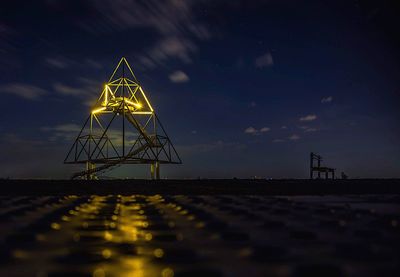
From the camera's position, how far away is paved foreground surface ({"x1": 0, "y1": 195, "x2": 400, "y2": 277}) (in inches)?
122

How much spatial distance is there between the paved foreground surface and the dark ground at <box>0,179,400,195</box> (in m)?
10.3

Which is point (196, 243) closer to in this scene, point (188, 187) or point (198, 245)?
point (198, 245)

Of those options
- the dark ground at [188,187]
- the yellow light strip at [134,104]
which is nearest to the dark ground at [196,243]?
the dark ground at [188,187]

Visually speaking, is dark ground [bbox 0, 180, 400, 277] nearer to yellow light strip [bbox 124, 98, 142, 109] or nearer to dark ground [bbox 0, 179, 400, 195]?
dark ground [bbox 0, 179, 400, 195]

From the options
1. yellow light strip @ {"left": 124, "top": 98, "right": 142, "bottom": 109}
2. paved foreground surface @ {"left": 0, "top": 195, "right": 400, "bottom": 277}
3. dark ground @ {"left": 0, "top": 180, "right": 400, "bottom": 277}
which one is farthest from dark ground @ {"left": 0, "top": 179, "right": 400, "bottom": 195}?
yellow light strip @ {"left": 124, "top": 98, "right": 142, "bottom": 109}

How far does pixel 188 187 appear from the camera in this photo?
17.8 metres

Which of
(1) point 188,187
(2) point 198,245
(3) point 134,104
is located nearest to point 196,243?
(2) point 198,245

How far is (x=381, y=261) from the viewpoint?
10.9 ft

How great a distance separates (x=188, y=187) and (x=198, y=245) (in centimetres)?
1368

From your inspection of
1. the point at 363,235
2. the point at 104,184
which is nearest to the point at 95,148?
the point at 104,184

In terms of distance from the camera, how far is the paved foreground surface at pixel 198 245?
3.10m

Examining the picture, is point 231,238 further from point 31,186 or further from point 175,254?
point 31,186

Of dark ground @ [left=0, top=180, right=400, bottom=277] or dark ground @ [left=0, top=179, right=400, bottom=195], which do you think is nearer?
dark ground @ [left=0, top=180, right=400, bottom=277]

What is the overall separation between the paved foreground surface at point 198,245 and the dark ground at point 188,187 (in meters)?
10.3
